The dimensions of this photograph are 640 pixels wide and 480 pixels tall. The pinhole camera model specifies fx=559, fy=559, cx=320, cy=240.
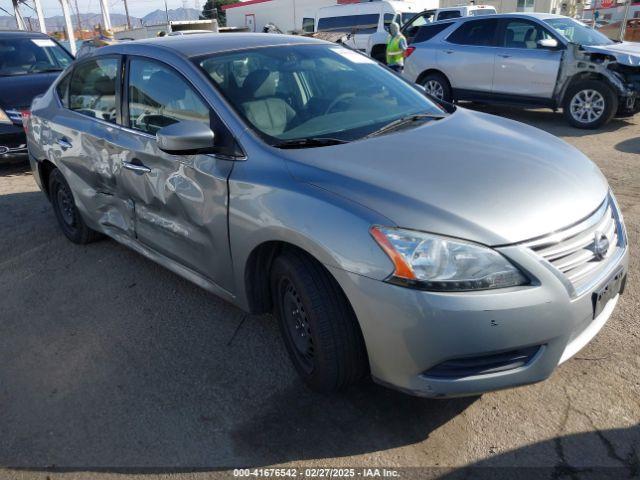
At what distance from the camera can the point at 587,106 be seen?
327 inches

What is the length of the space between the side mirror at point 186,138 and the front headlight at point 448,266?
45.7 inches

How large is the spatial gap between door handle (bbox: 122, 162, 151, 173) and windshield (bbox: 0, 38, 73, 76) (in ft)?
19.0

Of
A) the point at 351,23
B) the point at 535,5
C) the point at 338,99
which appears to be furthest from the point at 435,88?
the point at 535,5

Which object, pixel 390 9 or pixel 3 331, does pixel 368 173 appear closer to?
pixel 3 331

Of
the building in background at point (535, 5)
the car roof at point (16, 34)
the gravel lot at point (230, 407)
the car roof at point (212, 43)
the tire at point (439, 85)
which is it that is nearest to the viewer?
the gravel lot at point (230, 407)

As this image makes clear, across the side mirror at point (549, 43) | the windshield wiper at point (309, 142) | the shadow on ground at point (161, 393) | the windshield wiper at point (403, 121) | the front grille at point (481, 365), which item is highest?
the windshield wiper at point (309, 142)

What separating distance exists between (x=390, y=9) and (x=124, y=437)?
18.5 meters

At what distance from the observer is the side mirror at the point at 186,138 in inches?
108

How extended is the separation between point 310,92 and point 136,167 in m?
1.17

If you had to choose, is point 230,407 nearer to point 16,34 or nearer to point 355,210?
point 355,210

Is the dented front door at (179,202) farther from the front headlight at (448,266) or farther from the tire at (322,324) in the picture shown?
the front headlight at (448,266)

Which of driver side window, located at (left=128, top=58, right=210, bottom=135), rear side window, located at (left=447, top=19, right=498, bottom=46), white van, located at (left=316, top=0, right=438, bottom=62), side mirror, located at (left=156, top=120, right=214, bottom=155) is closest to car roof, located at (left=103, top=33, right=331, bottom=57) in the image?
driver side window, located at (left=128, top=58, right=210, bottom=135)

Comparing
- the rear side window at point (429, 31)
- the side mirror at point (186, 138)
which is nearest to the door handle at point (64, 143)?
the side mirror at point (186, 138)

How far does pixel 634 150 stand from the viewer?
7016 millimetres
